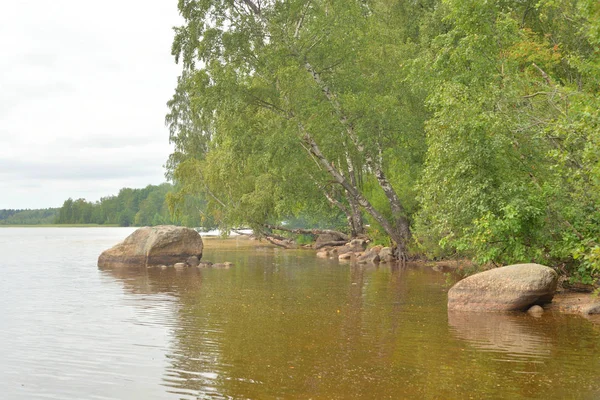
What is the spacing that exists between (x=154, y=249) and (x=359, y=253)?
12.1 metres

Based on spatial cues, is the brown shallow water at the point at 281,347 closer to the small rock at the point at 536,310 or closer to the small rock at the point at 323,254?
the small rock at the point at 536,310

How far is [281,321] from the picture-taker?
13.4m

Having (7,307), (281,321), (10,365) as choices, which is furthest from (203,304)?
(10,365)

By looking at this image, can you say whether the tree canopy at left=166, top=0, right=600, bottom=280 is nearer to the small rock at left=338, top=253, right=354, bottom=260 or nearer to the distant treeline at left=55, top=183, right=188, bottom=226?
the small rock at left=338, top=253, right=354, bottom=260

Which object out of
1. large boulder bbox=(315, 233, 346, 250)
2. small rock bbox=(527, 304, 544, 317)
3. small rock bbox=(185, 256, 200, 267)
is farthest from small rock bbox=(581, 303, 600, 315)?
large boulder bbox=(315, 233, 346, 250)

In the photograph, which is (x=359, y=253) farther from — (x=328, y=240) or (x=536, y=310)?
(x=536, y=310)

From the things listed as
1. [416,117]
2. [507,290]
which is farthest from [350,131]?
[507,290]

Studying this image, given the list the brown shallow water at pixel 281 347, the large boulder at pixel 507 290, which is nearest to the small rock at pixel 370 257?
the brown shallow water at pixel 281 347

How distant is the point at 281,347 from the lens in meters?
10.7

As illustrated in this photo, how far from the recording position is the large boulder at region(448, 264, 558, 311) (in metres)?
14.4

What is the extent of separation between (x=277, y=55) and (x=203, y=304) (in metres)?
13.8

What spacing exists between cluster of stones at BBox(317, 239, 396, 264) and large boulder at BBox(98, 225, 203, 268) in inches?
352

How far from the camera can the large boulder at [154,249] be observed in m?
29.1

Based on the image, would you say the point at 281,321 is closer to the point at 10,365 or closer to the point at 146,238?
the point at 10,365
